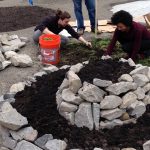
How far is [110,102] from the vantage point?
4.43m

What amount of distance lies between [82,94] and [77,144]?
57 centimetres

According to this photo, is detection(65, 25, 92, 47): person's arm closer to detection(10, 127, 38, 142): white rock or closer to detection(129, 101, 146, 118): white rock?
detection(129, 101, 146, 118): white rock

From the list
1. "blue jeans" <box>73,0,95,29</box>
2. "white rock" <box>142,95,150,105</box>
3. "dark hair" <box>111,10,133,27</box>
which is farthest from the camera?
"blue jeans" <box>73,0,95,29</box>

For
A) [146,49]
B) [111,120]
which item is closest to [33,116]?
[111,120]

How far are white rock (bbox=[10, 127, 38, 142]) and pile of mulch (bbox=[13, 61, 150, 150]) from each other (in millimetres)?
90

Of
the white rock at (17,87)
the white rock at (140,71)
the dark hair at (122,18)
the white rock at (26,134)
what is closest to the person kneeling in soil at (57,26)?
the dark hair at (122,18)

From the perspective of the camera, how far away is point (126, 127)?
449 centimetres

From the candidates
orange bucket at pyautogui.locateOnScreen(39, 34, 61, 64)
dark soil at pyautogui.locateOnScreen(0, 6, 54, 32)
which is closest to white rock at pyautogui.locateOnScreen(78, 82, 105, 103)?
orange bucket at pyautogui.locateOnScreen(39, 34, 61, 64)

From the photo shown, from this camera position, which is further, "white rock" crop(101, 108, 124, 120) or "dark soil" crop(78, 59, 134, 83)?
"dark soil" crop(78, 59, 134, 83)

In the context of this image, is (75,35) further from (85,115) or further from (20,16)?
(20,16)

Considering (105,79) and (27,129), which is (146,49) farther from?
(27,129)

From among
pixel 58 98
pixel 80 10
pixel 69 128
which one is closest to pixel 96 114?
pixel 69 128

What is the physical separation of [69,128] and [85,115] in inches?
10.2

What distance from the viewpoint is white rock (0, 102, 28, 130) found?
4.50m
